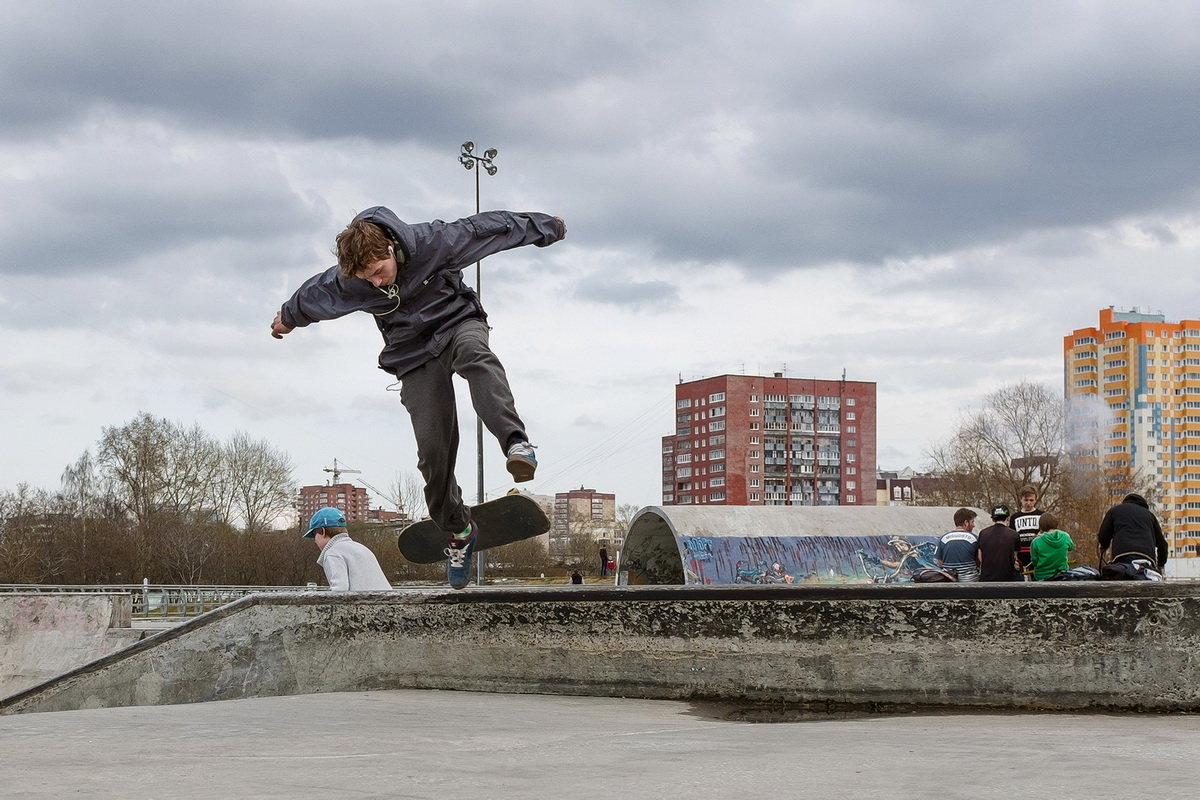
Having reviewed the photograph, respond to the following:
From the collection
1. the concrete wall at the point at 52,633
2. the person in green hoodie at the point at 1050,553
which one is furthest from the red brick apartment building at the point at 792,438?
the person in green hoodie at the point at 1050,553

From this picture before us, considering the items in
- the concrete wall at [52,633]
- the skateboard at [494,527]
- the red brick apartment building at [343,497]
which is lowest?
the red brick apartment building at [343,497]

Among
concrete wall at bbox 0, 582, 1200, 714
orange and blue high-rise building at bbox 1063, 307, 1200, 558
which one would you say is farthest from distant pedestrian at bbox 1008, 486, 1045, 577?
orange and blue high-rise building at bbox 1063, 307, 1200, 558

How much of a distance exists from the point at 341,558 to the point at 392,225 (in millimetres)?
2535

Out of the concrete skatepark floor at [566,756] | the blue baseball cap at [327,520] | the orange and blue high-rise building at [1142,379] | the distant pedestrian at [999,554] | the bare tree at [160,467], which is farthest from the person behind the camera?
the orange and blue high-rise building at [1142,379]

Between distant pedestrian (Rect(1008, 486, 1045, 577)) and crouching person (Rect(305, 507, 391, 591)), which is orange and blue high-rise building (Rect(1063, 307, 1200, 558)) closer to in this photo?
distant pedestrian (Rect(1008, 486, 1045, 577))

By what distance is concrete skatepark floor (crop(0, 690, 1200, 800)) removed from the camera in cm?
228

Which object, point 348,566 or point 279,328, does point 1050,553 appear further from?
point 279,328

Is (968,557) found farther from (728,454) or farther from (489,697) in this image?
(728,454)

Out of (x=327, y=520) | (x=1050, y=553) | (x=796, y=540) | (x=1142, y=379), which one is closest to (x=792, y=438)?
(x=1142, y=379)

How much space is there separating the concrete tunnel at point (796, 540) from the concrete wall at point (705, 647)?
12669 mm

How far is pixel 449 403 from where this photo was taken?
214 inches

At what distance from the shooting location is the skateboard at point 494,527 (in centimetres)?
632

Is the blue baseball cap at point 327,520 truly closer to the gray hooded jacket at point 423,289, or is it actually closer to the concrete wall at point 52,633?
Result: the gray hooded jacket at point 423,289

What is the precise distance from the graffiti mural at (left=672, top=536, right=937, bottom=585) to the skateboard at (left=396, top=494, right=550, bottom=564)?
1144 centimetres
